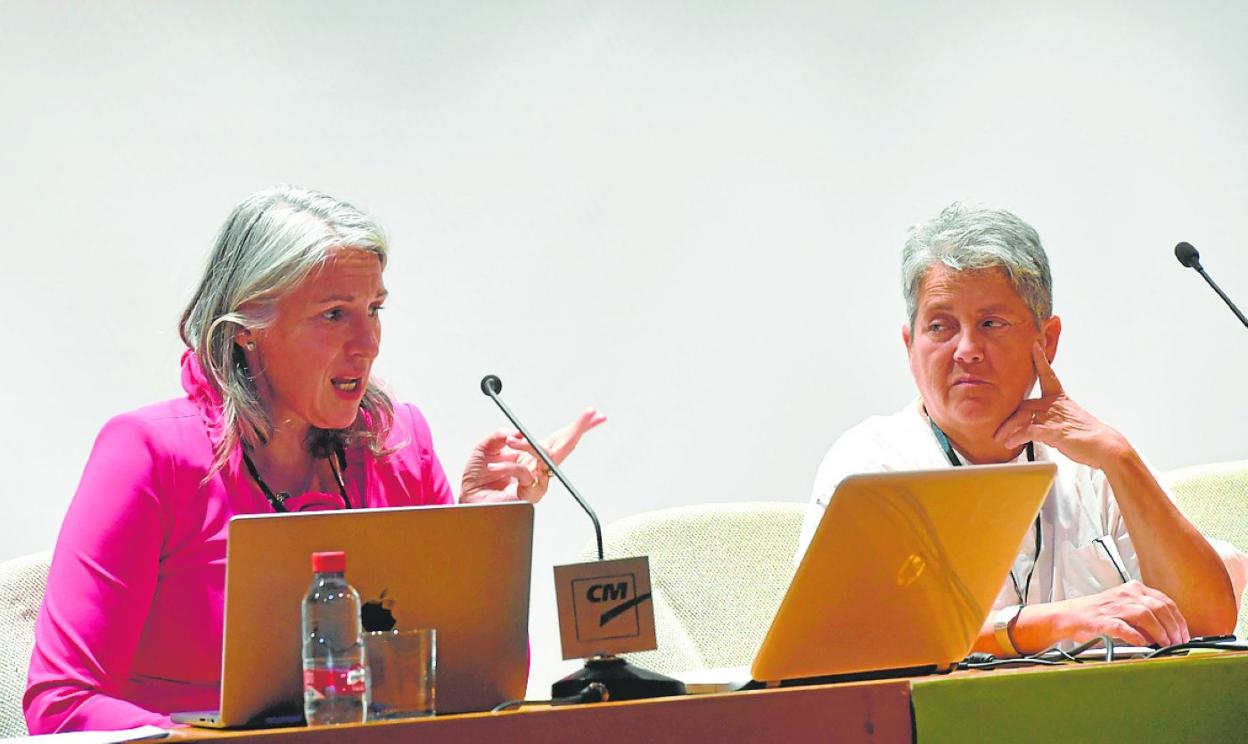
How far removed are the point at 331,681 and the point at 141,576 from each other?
593 mm

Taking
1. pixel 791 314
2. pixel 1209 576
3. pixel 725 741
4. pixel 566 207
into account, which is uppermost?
pixel 566 207

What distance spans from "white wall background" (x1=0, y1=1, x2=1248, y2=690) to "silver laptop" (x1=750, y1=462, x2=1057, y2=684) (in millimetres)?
1370

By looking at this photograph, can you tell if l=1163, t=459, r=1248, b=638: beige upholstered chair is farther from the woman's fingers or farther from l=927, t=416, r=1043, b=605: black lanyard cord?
the woman's fingers

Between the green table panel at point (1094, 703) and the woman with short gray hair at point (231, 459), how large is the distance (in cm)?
75

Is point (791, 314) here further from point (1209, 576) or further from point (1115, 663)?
point (1115, 663)

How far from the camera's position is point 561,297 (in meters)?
2.74

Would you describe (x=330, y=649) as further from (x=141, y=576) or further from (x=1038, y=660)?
(x=1038, y=660)

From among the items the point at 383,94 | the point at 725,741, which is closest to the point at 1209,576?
the point at 725,741

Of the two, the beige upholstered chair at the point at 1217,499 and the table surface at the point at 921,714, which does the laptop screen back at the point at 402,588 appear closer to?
the table surface at the point at 921,714

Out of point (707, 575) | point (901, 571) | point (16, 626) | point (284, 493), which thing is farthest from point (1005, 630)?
point (16, 626)

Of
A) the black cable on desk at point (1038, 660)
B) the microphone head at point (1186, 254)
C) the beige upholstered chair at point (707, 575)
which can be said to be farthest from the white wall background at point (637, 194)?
the black cable on desk at point (1038, 660)

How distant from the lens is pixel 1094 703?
4.15 ft

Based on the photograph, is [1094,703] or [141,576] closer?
[1094,703]

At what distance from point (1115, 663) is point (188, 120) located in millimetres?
1874
